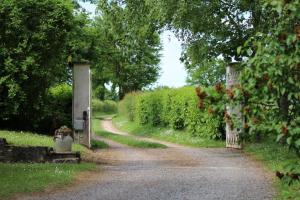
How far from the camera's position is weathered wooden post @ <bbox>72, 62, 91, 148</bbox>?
22.3 meters

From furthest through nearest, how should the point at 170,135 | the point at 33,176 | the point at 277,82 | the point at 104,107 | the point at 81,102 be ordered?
the point at 104,107 → the point at 170,135 → the point at 81,102 → the point at 33,176 → the point at 277,82

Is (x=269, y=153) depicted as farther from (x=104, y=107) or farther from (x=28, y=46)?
(x=104, y=107)

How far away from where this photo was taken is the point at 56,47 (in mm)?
22094

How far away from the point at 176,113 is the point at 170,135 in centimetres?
129

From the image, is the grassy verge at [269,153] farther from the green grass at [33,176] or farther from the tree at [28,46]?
the tree at [28,46]

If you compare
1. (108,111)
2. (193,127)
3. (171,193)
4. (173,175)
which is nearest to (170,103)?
(193,127)

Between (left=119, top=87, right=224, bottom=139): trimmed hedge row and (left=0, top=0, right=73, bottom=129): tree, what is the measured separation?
6.48 m

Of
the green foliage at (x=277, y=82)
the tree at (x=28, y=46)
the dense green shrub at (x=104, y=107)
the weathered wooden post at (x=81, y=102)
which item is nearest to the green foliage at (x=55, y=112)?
the tree at (x=28, y=46)

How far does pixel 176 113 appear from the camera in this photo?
2998cm

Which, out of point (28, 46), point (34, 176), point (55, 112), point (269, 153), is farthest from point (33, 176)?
point (55, 112)

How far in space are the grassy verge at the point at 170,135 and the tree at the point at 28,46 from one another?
7.66 metres

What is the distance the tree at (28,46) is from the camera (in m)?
21.2

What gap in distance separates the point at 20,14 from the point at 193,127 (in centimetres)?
1053

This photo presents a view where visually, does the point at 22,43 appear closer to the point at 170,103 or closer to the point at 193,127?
the point at 193,127
